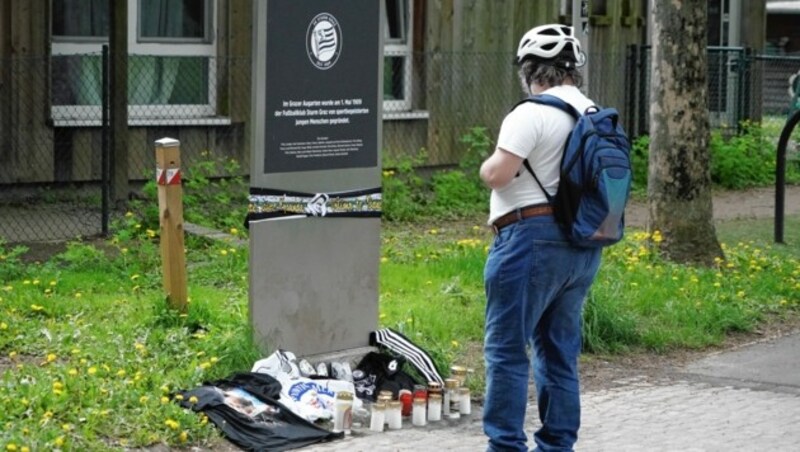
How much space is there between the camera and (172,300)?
911cm

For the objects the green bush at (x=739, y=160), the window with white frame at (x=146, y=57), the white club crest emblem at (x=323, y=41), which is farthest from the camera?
the green bush at (x=739, y=160)

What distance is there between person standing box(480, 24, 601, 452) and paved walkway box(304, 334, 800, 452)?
0.67 meters

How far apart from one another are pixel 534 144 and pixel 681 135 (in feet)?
19.0

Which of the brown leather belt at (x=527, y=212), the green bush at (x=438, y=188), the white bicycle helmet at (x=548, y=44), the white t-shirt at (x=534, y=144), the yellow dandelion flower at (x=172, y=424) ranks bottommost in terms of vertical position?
the yellow dandelion flower at (x=172, y=424)

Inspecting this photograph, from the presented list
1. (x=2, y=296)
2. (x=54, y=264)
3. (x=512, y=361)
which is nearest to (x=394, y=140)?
(x=54, y=264)

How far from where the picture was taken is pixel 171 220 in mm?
9039

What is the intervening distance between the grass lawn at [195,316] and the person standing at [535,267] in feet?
4.85

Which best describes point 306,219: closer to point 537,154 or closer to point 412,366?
point 412,366

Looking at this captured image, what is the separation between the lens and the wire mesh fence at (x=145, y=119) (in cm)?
1425

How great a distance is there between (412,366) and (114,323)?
2.07m

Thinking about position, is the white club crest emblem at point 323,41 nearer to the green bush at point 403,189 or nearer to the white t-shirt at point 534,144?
the white t-shirt at point 534,144

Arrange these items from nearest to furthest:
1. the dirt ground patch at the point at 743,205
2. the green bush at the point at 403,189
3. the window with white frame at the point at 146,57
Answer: the window with white frame at the point at 146,57 < the green bush at the point at 403,189 < the dirt ground patch at the point at 743,205

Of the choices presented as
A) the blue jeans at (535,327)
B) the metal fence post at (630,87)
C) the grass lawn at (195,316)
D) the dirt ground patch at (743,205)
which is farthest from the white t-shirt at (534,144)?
the metal fence post at (630,87)

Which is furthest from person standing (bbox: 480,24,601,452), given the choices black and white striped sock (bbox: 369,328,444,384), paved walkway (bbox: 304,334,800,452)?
black and white striped sock (bbox: 369,328,444,384)
